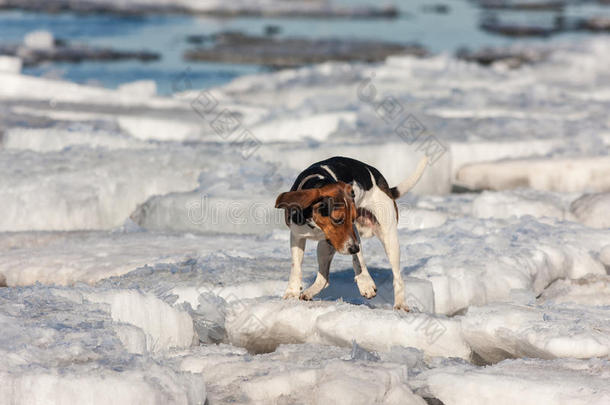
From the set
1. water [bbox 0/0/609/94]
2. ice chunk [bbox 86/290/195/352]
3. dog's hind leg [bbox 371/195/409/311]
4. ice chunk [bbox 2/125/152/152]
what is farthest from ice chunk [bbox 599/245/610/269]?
water [bbox 0/0/609/94]

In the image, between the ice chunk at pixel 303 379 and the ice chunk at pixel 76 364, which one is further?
the ice chunk at pixel 303 379

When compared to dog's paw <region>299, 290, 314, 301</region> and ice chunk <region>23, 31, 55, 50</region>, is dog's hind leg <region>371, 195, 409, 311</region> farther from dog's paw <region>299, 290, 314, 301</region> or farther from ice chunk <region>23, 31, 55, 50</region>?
ice chunk <region>23, 31, 55, 50</region>

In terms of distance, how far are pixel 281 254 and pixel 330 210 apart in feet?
8.82

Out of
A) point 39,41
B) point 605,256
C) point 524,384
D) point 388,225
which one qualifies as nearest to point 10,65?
point 39,41

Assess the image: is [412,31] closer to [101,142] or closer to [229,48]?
[229,48]

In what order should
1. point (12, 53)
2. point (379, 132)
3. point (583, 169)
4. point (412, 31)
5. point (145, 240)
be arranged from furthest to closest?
point (412, 31) < point (12, 53) < point (379, 132) < point (583, 169) < point (145, 240)

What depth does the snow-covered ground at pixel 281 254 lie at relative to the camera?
15.1ft

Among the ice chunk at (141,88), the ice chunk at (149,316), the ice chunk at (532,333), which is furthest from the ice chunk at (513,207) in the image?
the ice chunk at (141,88)

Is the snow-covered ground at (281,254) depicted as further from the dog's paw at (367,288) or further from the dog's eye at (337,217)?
→ the dog's eye at (337,217)

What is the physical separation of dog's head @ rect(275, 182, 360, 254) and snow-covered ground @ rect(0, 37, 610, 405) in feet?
2.15

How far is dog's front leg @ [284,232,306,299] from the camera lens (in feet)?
16.4

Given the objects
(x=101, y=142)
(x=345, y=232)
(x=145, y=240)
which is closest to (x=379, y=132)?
(x=101, y=142)

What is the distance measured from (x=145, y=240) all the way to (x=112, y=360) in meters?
3.18

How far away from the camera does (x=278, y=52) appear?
82.9 ft
